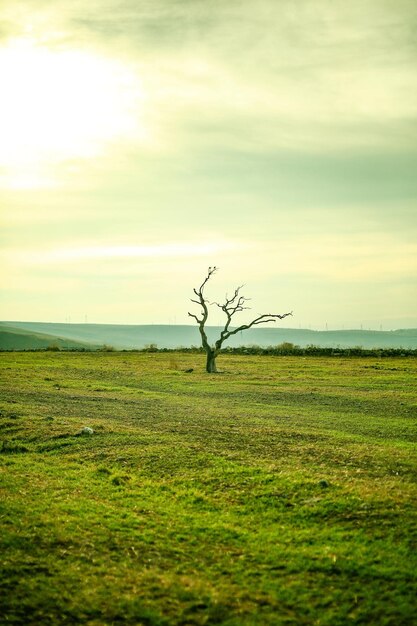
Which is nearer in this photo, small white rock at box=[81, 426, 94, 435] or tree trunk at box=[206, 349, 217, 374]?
small white rock at box=[81, 426, 94, 435]

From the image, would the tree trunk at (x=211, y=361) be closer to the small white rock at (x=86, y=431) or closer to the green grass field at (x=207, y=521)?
the green grass field at (x=207, y=521)

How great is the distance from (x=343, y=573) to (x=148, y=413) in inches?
536

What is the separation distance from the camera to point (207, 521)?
29.6 ft

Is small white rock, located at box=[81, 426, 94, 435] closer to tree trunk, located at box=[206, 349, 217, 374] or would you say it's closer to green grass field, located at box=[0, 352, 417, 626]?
green grass field, located at box=[0, 352, 417, 626]

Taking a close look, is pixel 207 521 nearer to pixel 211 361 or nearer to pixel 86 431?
pixel 86 431

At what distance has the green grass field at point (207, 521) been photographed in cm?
659

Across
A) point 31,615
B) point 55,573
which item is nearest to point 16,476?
point 55,573

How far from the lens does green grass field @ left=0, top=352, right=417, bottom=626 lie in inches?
259

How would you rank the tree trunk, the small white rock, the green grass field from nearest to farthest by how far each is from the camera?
the green grass field
the small white rock
the tree trunk

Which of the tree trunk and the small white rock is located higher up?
the tree trunk

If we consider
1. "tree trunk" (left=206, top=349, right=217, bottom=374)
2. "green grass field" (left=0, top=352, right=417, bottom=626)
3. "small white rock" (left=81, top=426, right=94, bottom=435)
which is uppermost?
"tree trunk" (left=206, top=349, right=217, bottom=374)

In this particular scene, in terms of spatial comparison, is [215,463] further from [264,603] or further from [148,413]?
[148,413]

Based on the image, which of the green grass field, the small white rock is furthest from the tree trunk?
the small white rock

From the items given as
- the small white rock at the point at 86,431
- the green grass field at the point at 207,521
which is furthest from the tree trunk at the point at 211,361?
the small white rock at the point at 86,431
